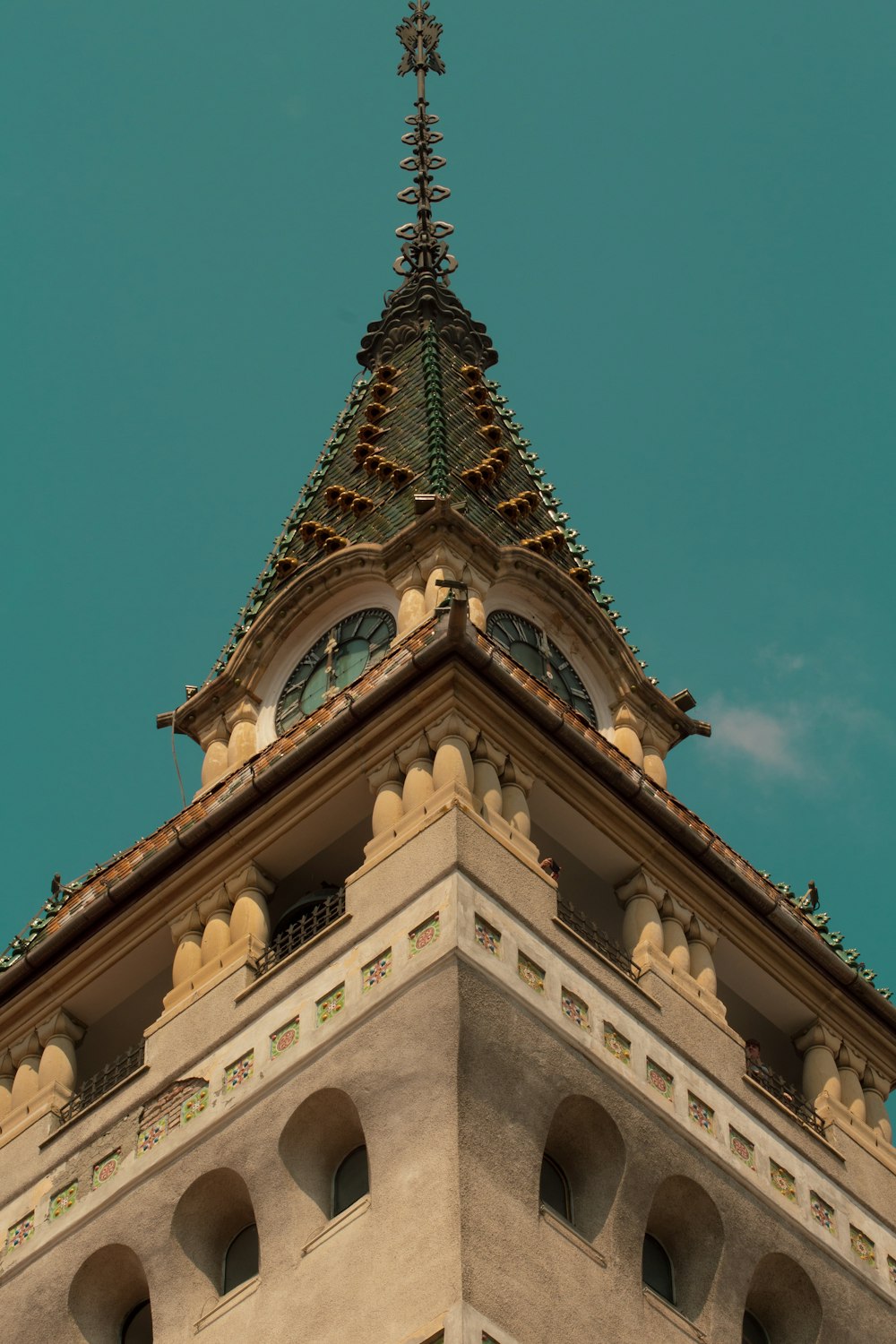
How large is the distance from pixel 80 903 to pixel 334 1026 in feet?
20.4

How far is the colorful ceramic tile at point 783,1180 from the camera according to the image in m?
32.8

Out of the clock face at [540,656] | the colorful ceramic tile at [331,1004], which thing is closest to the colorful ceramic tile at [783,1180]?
the colorful ceramic tile at [331,1004]

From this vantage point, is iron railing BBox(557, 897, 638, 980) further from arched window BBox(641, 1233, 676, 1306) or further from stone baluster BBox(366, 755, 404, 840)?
arched window BBox(641, 1233, 676, 1306)

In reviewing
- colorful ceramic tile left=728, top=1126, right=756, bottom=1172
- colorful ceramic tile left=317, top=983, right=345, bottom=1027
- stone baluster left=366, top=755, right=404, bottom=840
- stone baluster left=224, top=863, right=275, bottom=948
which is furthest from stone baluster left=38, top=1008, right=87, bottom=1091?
colorful ceramic tile left=728, top=1126, right=756, bottom=1172

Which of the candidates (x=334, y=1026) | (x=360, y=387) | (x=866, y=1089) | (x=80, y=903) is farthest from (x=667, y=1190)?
(x=360, y=387)

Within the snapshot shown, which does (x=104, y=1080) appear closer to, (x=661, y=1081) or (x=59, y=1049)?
(x=59, y=1049)

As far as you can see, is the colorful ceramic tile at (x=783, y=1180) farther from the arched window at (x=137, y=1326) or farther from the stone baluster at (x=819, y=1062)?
the arched window at (x=137, y=1326)

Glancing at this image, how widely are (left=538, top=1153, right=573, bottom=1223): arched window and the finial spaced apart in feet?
67.5

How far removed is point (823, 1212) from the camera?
3309 centimetres

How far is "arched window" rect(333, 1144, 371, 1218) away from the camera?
3019 centimetres

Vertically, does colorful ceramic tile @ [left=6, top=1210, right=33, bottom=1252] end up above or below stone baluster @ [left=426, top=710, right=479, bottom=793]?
below

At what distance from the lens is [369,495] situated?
137 feet

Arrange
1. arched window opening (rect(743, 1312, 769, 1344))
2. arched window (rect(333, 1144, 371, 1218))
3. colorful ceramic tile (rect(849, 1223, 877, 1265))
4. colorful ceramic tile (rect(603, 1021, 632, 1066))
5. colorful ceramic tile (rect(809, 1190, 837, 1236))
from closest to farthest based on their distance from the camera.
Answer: arched window (rect(333, 1144, 371, 1218)) → colorful ceramic tile (rect(603, 1021, 632, 1066)) → arched window opening (rect(743, 1312, 769, 1344)) → colorful ceramic tile (rect(809, 1190, 837, 1236)) → colorful ceramic tile (rect(849, 1223, 877, 1265))

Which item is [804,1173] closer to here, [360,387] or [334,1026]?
[334,1026]
